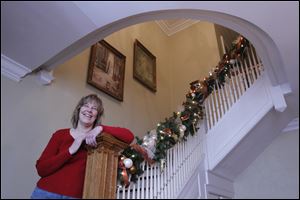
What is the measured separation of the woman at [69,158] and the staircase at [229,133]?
127 cm

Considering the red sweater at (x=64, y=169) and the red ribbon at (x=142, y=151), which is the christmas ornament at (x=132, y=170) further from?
the red sweater at (x=64, y=169)

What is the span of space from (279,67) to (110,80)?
8.16 ft

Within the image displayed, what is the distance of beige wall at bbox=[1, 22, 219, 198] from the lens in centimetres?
267

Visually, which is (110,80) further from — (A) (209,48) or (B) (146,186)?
(A) (209,48)

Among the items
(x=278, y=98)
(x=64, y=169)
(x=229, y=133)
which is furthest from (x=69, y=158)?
(x=278, y=98)

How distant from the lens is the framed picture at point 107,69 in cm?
402

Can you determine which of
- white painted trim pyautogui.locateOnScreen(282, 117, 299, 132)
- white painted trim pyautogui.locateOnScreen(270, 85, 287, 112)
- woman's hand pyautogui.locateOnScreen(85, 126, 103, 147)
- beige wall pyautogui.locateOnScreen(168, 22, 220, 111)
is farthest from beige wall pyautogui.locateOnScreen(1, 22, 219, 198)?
white painted trim pyautogui.locateOnScreen(270, 85, 287, 112)

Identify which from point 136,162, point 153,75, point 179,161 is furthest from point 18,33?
point 153,75

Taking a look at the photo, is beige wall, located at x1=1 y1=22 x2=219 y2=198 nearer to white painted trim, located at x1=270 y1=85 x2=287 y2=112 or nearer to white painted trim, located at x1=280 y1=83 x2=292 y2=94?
white painted trim, located at x1=270 y1=85 x2=287 y2=112

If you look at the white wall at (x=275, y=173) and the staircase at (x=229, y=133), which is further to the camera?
the white wall at (x=275, y=173)

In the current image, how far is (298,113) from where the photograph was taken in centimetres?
390

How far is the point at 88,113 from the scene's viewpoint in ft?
5.70

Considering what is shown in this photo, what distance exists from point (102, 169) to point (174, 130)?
1.64 metres

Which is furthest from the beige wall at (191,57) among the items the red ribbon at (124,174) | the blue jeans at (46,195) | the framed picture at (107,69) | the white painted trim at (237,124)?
the blue jeans at (46,195)
